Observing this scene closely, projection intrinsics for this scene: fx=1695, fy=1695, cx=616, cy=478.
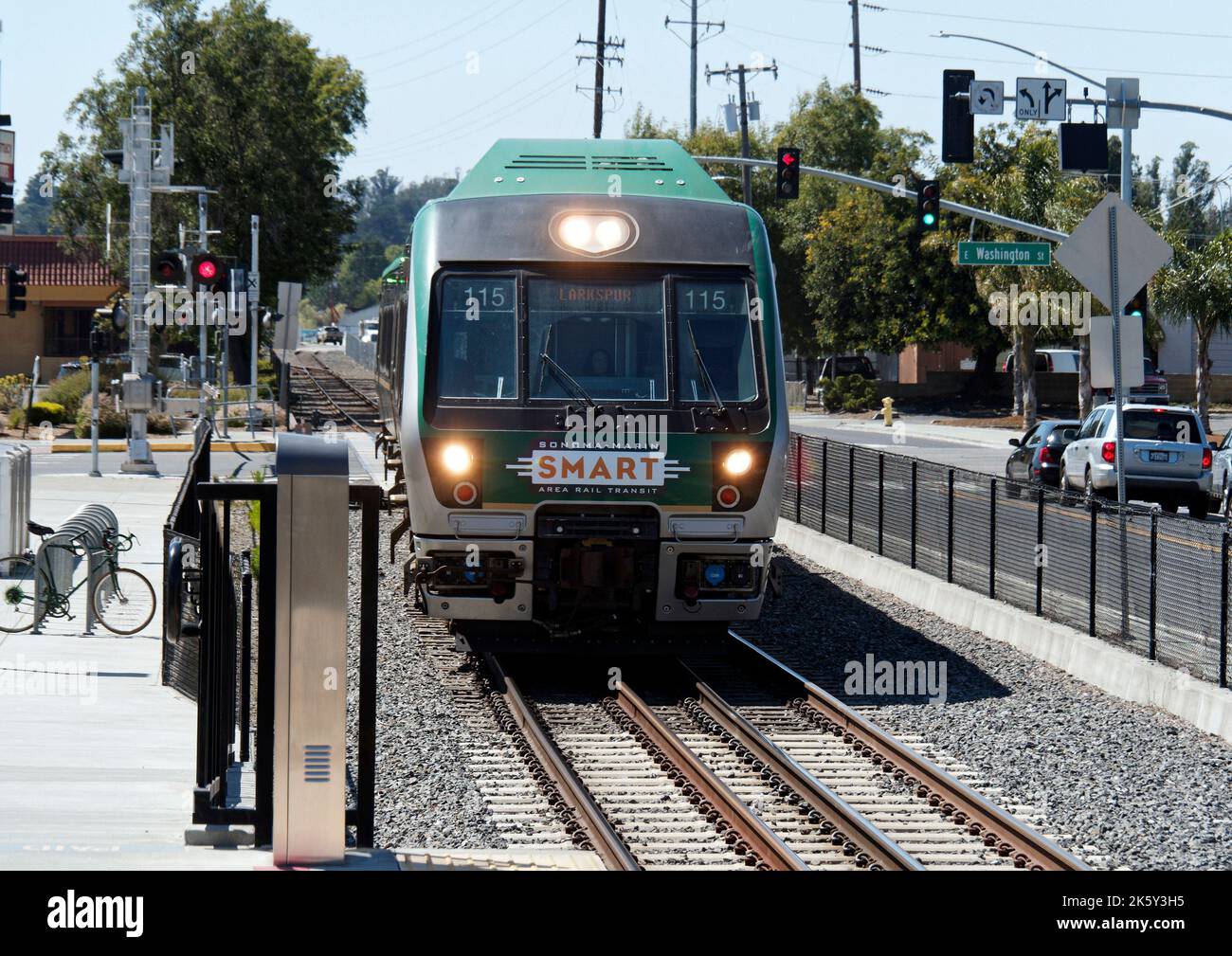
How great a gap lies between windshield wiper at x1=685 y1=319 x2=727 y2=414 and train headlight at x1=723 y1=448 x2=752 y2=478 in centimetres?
33

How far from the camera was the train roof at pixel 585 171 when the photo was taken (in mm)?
13664

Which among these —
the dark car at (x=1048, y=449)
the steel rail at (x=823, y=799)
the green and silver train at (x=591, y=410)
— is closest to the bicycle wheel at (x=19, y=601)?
the green and silver train at (x=591, y=410)

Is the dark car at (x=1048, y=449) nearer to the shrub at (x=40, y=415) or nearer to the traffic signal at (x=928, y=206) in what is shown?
the traffic signal at (x=928, y=206)

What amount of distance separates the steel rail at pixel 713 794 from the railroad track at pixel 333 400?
33.5m

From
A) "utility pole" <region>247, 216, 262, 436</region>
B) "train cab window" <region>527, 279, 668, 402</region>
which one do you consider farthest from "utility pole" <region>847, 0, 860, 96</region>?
"train cab window" <region>527, 279, 668, 402</region>

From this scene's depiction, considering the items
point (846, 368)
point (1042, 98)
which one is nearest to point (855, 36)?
point (846, 368)

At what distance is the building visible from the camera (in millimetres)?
72812

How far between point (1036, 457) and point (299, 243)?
119 feet

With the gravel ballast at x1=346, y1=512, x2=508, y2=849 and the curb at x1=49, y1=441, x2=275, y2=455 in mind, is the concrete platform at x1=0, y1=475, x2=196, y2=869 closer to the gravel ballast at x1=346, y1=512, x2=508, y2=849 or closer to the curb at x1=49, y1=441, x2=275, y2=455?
the gravel ballast at x1=346, y1=512, x2=508, y2=849

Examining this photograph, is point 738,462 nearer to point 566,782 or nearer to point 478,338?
point 478,338

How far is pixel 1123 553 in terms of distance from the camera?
45.0 ft

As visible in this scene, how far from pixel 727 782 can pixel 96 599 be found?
666cm
